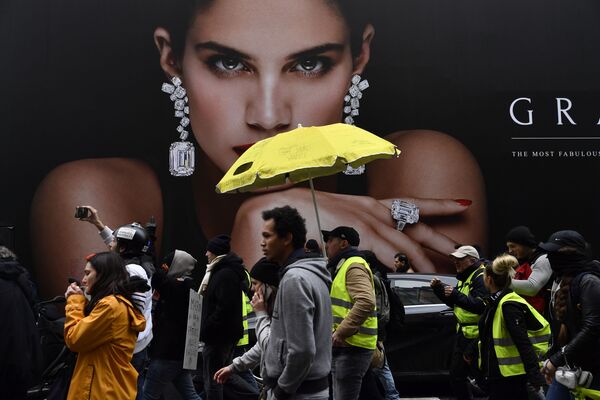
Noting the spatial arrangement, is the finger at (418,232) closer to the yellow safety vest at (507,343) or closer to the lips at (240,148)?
the lips at (240,148)

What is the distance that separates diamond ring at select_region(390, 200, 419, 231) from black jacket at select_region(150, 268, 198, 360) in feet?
21.0

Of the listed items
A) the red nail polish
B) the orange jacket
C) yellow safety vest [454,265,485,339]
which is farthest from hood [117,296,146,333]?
the red nail polish

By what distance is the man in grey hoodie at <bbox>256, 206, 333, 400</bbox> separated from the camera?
4.09m

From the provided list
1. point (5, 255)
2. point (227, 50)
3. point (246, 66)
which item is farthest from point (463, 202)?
point (5, 255)

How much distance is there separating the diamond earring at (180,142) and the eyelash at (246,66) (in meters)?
0.62

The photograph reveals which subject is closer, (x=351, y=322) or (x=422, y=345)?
(x=351, y=322)

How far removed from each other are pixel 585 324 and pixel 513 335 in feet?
2.54

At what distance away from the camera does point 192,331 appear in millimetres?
6457

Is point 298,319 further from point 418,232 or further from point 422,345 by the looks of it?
point 418,232

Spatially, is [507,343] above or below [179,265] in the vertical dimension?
below

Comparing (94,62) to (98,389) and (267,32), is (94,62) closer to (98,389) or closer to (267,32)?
(267,32)

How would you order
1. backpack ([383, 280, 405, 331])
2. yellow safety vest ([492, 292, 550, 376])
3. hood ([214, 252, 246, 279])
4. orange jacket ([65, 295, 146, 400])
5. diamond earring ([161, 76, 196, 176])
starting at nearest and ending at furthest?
orange jacket ([65, 295, 146, 400])
yellow safety vest ([492, 292, 550, 376])
hood ([214, 252, 246, 279])
backpack ([383, 280, 405, 331])
diamond earring ([161, 76, 196, 176])

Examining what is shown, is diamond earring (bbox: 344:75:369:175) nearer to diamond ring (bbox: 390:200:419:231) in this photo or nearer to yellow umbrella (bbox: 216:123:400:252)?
diamond ring (bbox: 390:200:419:231)

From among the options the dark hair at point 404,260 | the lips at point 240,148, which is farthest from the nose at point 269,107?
the dark hair at point 404,260
